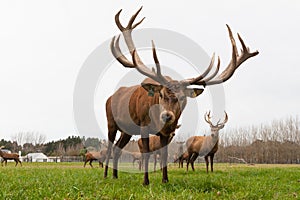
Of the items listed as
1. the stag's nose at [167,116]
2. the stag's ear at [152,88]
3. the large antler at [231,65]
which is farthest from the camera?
the large antler at [231,65]

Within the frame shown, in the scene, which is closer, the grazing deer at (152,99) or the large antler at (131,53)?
the grazing deer at (152,99)

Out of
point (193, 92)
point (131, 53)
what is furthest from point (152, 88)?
point (131, 53)

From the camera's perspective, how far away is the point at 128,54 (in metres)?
7.43

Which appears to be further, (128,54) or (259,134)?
(259,134)

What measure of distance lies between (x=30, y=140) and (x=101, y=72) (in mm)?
103121

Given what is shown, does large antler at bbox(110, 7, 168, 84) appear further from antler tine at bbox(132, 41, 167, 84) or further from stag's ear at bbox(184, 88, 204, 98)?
stag's ear at bbox(184, 88, 204, 98)

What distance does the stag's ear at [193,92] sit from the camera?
248 inches

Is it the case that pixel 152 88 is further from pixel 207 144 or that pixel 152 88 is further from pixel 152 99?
pixel 207 144

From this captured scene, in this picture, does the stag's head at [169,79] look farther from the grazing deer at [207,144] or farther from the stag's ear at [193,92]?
the grazing deer at [207,144]

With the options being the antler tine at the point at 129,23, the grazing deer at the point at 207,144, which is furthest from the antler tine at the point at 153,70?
the grazing deer at the point at 207,144

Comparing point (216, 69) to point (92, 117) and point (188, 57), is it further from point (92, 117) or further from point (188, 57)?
point (92, 117)

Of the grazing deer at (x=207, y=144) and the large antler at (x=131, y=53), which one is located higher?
the large antler at (x=131, y=53)

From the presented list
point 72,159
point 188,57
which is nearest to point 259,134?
point 72,159

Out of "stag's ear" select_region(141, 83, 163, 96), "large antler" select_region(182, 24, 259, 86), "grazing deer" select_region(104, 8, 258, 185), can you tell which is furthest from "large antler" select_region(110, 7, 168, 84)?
"large antler" select_region(182, 24, 259, 86)
